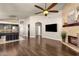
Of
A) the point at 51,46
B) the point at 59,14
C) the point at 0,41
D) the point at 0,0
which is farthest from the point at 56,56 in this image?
the point at 0,0

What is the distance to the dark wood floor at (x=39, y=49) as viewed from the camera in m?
2.71

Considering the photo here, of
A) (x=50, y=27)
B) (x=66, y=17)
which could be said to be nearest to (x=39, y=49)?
(x=50, y=27)

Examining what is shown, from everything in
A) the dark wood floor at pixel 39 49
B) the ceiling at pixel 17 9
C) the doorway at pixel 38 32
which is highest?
the ceiling at pixel 17 9

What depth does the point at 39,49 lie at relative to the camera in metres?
2.87

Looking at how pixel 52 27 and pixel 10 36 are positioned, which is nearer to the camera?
pixel 10 36

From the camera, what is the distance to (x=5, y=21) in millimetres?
2721

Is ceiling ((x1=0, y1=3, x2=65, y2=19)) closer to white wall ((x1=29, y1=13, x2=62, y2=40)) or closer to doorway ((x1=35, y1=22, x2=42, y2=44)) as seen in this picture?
white wall ((x1=29, y1=13, x2=62, y2=40))

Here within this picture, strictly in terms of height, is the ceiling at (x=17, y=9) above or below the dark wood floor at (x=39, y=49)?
above

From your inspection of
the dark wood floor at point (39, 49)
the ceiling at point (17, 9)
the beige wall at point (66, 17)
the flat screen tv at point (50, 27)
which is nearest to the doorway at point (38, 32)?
the dark wood floor at point (39, 49)

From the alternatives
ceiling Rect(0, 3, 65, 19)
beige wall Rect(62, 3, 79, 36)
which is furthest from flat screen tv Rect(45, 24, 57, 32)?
ceiling Rect(0, 3, 65, 19)

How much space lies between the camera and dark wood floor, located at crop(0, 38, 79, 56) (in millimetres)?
2714

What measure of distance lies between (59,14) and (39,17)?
19.4 inches

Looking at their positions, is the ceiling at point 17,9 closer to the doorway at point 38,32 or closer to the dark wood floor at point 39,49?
the doorway at point 38,32

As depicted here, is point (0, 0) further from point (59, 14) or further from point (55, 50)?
point (55, 50)
